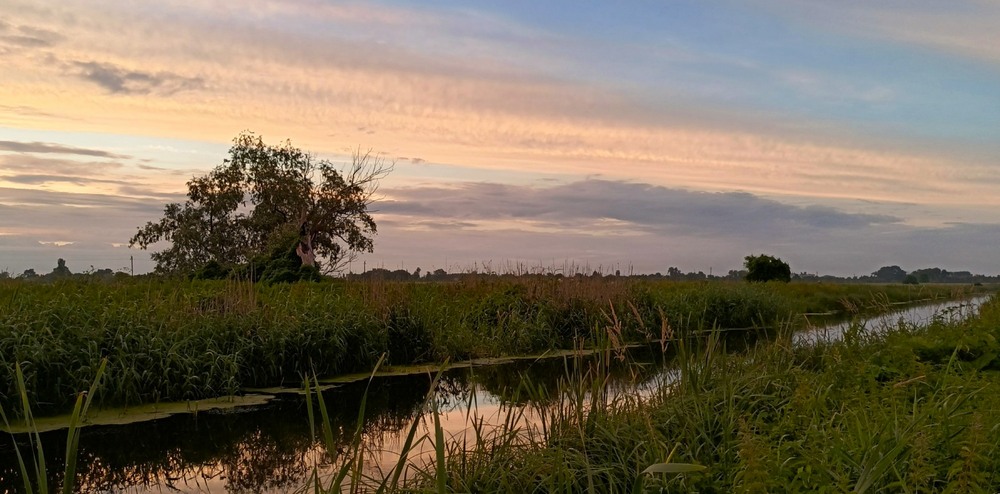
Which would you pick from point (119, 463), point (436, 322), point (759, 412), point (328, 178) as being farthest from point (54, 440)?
point (328, 178)

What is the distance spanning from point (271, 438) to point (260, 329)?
2886 millimetres

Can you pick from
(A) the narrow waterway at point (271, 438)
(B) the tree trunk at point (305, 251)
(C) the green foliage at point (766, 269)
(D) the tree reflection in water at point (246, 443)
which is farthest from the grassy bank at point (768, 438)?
(C) the green foliage at point (766, 269)

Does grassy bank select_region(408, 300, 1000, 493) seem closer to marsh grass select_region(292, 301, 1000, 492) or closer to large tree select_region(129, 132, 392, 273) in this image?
marsh grass select_region(292, 301, 1000, 492)

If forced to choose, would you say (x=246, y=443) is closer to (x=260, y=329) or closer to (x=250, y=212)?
(x=260, y=329)

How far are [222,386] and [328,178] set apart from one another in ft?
79.4

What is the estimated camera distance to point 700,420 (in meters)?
5.63

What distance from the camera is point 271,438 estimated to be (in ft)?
25.3

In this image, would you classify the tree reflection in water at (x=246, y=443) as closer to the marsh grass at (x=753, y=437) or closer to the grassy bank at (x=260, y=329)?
the marsh grass at (x=753, y=437)

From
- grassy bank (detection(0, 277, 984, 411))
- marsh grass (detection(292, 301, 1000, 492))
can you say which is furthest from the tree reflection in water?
grassy bank (detection(0, 277, 984, 411))

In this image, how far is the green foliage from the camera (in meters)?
37.5

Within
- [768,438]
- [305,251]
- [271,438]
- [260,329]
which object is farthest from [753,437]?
[305,251]

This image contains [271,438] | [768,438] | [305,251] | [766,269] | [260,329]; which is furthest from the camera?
[766,269]

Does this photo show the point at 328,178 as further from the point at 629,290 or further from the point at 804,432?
the point at 804,432

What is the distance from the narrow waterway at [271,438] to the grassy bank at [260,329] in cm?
67
